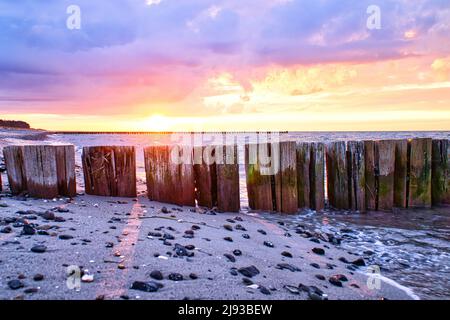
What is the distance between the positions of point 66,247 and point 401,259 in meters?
4.38

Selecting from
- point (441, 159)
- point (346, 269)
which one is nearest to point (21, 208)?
point (346, 269)

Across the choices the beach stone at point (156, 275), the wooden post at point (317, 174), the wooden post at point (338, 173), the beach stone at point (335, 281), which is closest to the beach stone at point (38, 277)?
the beach stone at point (156, 275)

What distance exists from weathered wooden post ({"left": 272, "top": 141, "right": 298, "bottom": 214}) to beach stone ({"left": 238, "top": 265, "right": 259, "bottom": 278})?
3.87 meters

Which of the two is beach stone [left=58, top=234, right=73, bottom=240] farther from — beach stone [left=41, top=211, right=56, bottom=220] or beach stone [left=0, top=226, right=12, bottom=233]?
beach stone [left=41, top=211, right=56, bottom=220]

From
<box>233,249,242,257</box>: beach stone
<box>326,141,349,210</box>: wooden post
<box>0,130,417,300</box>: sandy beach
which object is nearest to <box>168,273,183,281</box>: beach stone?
<box>0,130,417,300</box>: sandy beach

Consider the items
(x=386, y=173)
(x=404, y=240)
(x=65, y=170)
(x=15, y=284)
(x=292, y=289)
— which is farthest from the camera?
(x=386, y=173)

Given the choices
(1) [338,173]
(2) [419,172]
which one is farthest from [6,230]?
(2) [419,172]

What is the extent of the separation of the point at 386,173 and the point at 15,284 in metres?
7.41

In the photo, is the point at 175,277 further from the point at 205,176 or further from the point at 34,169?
the point at 34,169

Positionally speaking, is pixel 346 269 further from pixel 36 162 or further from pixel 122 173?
pixel 36 162

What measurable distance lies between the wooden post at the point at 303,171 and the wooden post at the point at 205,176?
177 centimetres

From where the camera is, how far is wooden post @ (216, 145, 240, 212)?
748 cm

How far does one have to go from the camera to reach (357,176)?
823 cm

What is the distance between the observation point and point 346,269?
15.7 ft
